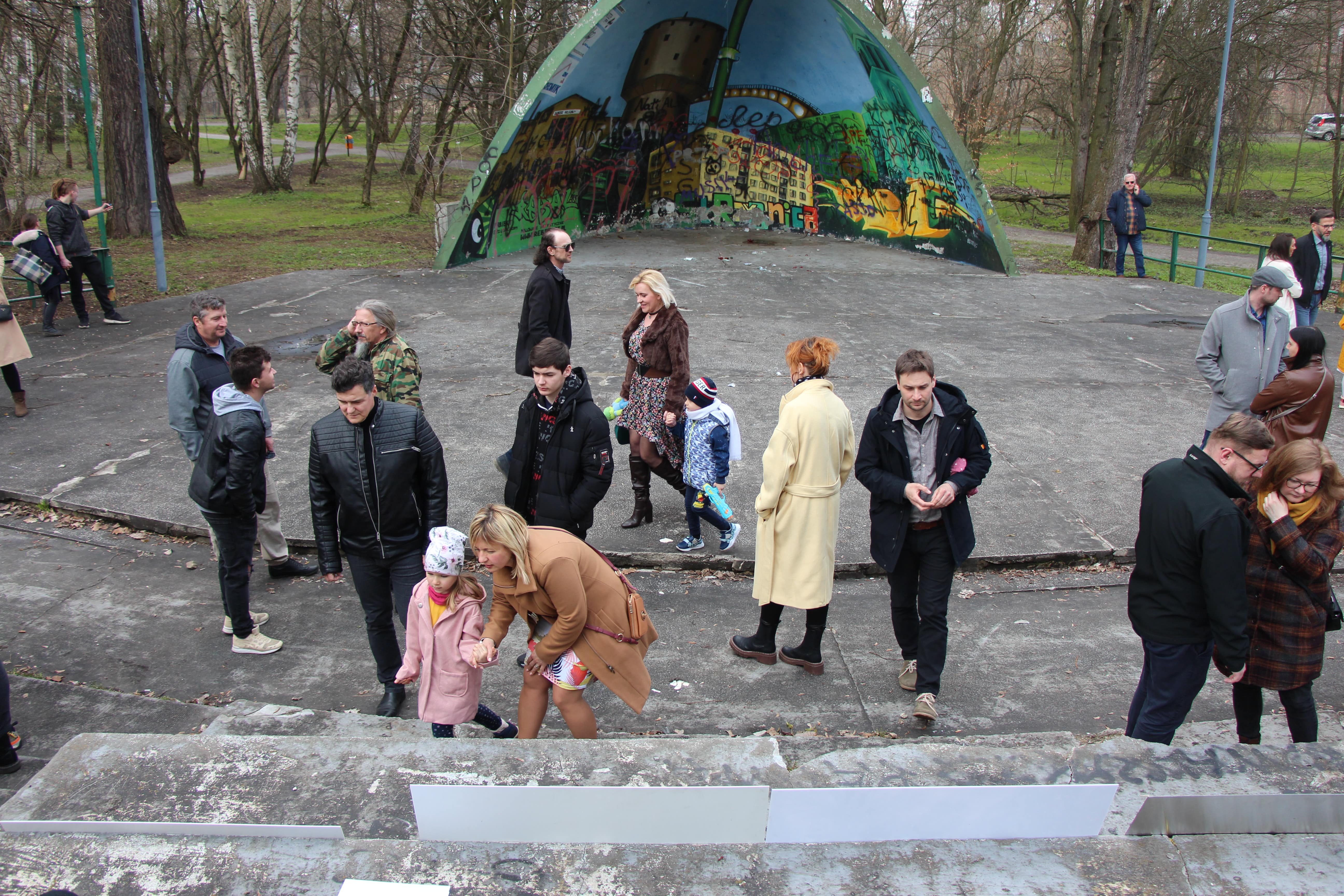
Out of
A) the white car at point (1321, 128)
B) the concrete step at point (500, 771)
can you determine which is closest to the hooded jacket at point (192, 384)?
the concrete step at point (500, 771)

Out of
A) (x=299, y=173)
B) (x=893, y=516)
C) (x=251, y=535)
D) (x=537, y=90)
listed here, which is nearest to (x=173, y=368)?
(x=251, y=535)

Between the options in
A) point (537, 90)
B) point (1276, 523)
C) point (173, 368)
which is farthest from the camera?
point (537, 90)

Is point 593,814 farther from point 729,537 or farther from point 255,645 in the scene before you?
point 729,537

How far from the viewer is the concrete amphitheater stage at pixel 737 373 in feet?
22.7

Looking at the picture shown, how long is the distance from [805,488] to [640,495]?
210cm

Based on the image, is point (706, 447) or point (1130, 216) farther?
point (1130, 216)

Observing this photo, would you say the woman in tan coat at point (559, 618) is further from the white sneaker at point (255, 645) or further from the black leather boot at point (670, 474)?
the black leather boot at point (670, 474)

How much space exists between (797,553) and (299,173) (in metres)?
35.7

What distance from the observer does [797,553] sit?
15.5ft

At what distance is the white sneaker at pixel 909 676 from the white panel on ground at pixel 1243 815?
2094 millimetres

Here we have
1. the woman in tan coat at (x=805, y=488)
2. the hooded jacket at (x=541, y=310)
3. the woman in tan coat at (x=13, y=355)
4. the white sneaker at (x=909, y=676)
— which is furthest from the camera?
the woman in tan coat at (x=13, y=355)

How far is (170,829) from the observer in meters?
2.59

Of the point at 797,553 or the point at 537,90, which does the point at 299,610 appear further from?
the point at 537,90

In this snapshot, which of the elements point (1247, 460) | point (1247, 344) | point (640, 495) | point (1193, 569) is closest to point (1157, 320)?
point (1247, 344)
